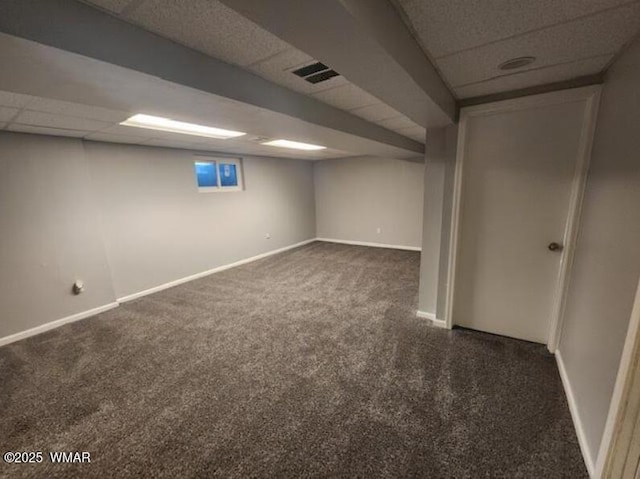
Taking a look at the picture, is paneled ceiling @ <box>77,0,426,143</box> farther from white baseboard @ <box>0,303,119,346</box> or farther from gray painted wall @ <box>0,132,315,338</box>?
white baseboard @ <box>0,303,119,346</box>

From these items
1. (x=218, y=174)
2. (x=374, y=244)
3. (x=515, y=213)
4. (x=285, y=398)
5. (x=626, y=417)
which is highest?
(x=218, y=174)

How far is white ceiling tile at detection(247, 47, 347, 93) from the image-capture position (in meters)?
1.46

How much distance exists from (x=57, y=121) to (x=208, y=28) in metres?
2.10

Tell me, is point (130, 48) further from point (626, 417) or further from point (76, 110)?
point (626, 417)

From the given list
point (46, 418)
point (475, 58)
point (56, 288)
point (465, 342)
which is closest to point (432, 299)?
point (465, 342)

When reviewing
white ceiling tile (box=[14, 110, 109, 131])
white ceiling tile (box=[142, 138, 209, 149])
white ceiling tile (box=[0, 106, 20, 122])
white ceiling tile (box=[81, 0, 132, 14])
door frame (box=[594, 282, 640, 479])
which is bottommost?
door frame (box=[594, 282, 640, 479])

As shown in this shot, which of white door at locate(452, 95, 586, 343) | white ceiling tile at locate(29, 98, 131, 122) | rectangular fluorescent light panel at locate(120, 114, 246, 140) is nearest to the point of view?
white ceiling tile at locate(29, 98, 131, 122)

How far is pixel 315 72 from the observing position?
1667 millimetres

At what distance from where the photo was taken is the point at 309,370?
7.18 ft

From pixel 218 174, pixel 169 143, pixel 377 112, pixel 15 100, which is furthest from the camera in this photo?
pixel 218 174

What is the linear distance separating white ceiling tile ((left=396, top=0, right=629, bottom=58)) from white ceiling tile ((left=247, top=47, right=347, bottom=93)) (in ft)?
1.87

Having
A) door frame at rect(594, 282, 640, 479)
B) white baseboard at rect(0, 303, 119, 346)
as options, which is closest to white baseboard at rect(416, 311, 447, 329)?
door frame at rect(594, 282, 640, 479)

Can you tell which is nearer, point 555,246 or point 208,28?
point 208,28

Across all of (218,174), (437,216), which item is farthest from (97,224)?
(437,216)
